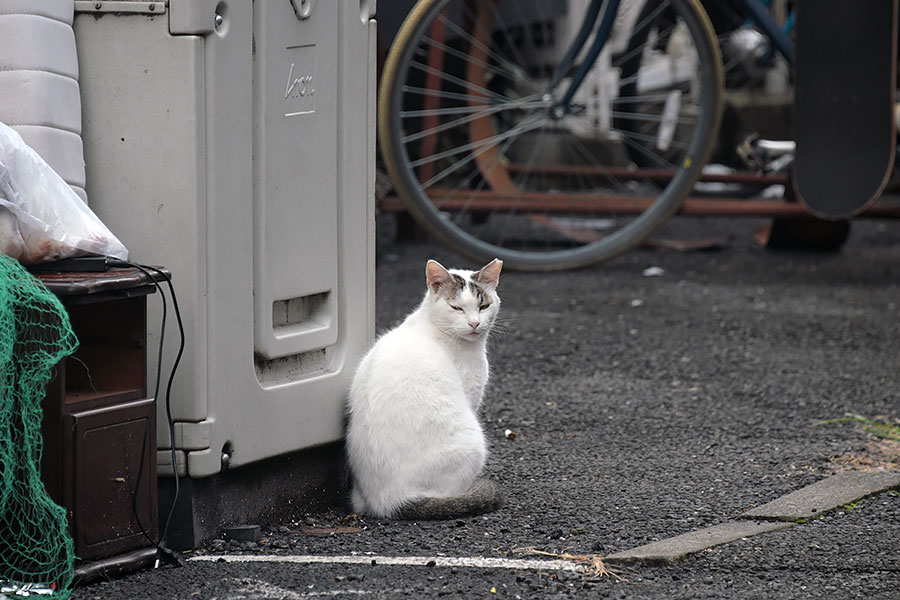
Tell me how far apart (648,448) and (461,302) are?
91cm

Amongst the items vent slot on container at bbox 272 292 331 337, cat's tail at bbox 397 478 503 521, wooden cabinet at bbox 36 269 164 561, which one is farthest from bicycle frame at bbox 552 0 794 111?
wooden cabinet at bbox 36 269 164 561

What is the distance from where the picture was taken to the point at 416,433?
321 centimetres

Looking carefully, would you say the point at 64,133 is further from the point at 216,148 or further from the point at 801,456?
the point at 801,456

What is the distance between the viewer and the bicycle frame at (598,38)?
20.2 feet

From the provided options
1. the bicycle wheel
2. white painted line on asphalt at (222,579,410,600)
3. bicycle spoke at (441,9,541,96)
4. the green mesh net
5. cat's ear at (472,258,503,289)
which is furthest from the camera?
bicycle spoke at (441,9,541,96)

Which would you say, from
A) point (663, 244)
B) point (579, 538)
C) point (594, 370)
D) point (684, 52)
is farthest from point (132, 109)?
point (684, 52)

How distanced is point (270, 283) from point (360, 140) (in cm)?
52

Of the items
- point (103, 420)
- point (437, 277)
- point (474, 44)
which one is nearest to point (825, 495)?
point (437, 277)

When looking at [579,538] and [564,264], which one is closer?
[579,538]

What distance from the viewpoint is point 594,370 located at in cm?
507

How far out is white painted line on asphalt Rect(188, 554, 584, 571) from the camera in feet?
9.32

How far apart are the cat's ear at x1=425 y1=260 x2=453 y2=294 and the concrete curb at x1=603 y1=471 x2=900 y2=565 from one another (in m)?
0.94

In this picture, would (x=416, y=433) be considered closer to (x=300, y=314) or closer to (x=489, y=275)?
(x=300, y=314)

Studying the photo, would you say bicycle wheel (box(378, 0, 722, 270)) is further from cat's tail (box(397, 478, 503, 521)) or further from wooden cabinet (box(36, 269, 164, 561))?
wooden cabinet (box(36, 269, 164, 561))
